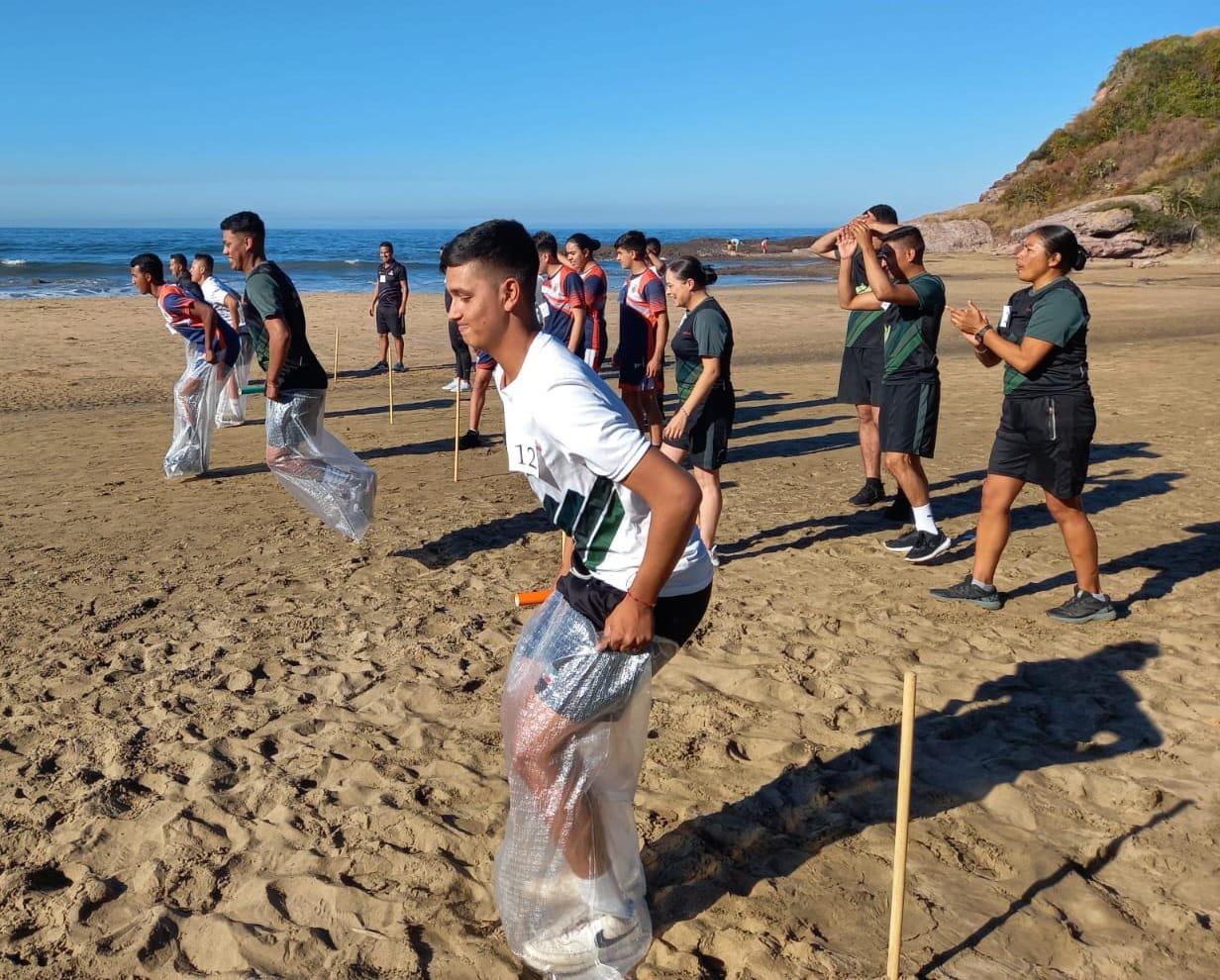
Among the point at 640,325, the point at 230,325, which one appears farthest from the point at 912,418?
the point at 230,325

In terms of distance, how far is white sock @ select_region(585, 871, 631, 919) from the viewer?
279 centimetres

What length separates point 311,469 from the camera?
254 inches

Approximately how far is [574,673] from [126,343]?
54.7 ft

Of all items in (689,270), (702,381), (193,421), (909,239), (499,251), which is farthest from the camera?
(193,421)

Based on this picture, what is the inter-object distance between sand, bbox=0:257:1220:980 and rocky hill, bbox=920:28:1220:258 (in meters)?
33.9

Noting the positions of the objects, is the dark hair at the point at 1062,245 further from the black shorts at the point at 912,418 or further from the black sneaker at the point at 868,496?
the black sneaker at the point at 868,496

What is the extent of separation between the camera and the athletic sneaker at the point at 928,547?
21.0 ft

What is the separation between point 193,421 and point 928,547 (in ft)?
18.5

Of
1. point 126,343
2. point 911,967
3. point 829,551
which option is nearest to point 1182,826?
point 911,967

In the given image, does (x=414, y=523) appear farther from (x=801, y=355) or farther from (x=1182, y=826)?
(x=801, y=355)

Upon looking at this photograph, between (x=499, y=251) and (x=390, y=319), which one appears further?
(x=390, y=319)

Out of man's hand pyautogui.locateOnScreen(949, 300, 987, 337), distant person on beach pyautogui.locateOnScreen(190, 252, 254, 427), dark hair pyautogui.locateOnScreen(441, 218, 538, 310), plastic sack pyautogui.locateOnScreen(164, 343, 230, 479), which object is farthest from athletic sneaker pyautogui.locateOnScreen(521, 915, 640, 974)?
plastic sack pyautogui.locateOnScreen(164, 343, 230, 479)

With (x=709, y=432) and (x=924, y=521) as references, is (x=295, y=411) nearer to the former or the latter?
(x=709, y=432)

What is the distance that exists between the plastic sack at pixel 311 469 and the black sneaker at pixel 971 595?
3442 millimetres
